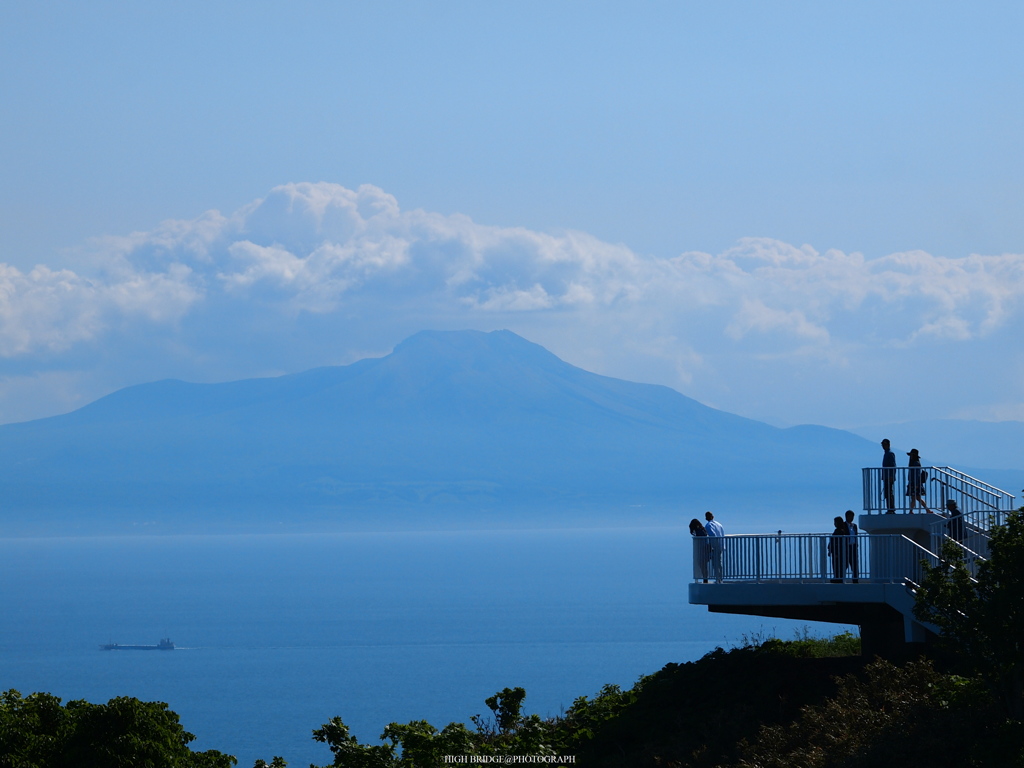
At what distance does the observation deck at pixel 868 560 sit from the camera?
894 inches

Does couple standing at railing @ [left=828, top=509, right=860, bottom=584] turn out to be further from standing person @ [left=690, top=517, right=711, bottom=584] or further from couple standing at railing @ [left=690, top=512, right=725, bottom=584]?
standing person @ [left=690, top=517, right=711, bottom=584]

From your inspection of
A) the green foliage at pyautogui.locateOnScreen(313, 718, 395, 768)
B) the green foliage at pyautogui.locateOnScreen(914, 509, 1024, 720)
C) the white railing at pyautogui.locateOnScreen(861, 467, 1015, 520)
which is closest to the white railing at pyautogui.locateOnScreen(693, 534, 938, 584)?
the white railing at pyautogui.locateOnScreen(861, 467, 1015, 520)

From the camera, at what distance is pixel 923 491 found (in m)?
25.4

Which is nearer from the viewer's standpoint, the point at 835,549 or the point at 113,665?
the point at 835,549

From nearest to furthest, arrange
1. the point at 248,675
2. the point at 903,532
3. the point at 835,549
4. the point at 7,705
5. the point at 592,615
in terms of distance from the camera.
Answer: the point at 7,705 → the point at 835,549 → the point at 903,532 → the point at 248,675 → the point at 592,615

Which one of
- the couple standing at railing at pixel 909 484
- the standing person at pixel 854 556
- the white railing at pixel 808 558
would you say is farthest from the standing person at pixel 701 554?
the couple standing at railing at pixel 909 484

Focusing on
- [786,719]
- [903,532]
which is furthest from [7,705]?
[903,532]

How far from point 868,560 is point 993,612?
700 centimetres

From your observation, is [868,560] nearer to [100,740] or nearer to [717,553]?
[717,553]

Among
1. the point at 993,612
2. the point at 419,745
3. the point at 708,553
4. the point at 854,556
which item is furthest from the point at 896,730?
the point at 419,745

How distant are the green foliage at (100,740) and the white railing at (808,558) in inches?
404

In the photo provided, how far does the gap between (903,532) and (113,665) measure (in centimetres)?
14239

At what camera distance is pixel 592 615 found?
189m

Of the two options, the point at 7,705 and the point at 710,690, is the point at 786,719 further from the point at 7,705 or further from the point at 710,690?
the point at 7,705
